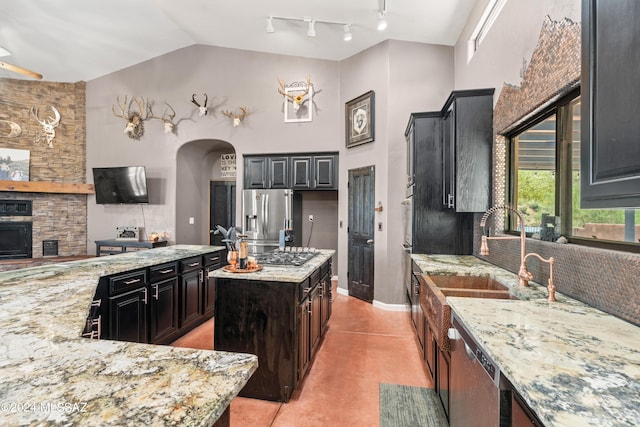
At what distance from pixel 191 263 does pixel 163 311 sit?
0.56m

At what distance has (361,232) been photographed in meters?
4.63

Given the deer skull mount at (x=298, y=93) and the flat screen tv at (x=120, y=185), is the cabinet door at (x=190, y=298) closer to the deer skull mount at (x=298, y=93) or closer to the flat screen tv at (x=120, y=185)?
the flat screen tv at (x=120, y=185)

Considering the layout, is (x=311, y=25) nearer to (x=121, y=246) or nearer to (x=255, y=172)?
(x=255, y=172)

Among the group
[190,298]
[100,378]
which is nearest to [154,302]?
[190,298]

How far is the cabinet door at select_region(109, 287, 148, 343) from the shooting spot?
2.25m

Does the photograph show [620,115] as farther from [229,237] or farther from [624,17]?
[229,237]

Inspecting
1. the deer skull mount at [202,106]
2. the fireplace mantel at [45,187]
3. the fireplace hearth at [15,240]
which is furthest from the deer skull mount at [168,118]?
the fireplace hearth at [15,240]

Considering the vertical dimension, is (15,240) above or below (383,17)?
below

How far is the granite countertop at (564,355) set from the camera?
2.10 ft

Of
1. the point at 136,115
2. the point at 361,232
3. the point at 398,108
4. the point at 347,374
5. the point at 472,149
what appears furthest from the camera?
the point at 136,115

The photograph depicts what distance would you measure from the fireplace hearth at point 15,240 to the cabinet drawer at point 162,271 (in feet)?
15.5

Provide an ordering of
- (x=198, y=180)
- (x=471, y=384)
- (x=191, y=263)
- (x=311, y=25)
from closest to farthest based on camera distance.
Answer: (x=471, y=384), (x=191, y=263), (x=311, y=25), (x=198, y=180)

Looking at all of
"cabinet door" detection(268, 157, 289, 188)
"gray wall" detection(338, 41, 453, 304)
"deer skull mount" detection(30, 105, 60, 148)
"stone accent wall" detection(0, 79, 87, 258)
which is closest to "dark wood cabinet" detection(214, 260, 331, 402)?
"gray wall" detection(338, 41, 453, 304)

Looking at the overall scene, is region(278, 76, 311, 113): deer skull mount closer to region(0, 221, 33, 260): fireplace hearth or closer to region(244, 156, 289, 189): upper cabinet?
region(244, 156, 289, 189): upper cabinet
